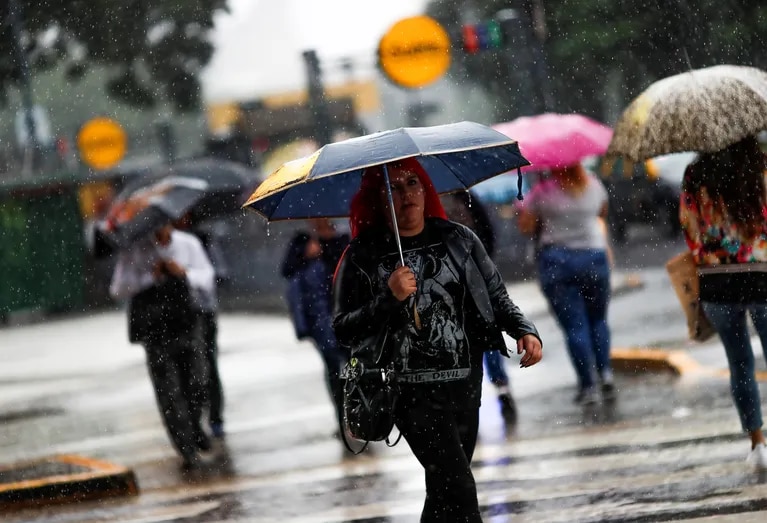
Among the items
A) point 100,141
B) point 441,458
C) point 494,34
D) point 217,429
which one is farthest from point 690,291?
point 100,141

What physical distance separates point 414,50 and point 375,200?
45.6 ft

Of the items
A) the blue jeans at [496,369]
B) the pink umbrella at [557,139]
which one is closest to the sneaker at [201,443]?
the blue jeans at [496,369]

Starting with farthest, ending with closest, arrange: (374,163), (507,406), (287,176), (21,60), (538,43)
→ 1. (21,60)
2. (538,43)
3. (507,406)
4. (287,176)
5. (374,163)

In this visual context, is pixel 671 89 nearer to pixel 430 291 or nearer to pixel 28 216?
pixel 430 291

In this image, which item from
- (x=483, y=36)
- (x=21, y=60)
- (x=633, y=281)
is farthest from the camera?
(x=21, y=60)

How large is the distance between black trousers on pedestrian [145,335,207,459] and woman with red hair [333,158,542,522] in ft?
13.8

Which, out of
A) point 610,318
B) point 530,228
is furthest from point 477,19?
point 530,228

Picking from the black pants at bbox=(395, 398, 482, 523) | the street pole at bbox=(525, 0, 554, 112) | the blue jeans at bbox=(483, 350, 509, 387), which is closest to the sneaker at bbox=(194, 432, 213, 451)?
the blue jeans at bbox=(483, 350, 509, 387)

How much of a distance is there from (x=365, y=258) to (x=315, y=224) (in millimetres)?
3847

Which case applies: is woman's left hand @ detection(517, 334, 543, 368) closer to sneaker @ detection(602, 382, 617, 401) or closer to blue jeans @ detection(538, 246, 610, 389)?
blue jeans @ detection(538, 246, 610, 389)

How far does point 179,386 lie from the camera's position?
29.9 ft

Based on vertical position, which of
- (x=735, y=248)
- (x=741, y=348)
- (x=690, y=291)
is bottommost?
(x=741, y=348)

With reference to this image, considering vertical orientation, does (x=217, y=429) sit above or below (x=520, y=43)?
below

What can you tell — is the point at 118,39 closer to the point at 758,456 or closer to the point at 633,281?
the point at 633,281
